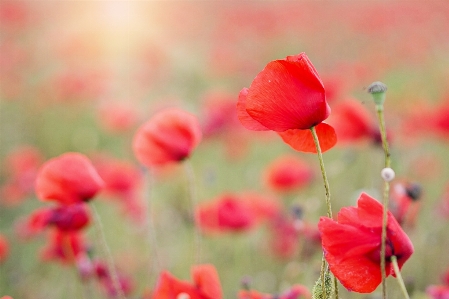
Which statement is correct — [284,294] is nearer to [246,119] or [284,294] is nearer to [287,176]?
[246,119]

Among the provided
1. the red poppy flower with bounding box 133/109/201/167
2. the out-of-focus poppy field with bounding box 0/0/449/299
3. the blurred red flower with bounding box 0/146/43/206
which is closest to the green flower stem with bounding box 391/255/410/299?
the out-of-focus poppy field with bounding box 0/0/449/299

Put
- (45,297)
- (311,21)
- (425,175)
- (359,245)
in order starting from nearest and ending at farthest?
(359,245), (45,297), (425,175), (311,21)

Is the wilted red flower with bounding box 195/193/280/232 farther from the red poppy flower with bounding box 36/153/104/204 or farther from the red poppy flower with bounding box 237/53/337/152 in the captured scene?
the red poppy flower with bounding box 237/53/337/152

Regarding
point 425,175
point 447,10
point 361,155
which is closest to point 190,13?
point 447,10

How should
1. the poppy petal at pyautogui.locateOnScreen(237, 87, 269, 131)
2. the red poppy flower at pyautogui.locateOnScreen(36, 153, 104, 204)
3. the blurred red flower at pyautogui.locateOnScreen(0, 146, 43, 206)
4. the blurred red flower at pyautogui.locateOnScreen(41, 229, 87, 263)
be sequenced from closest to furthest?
the poppy petal at pyautogui.locateOnScreen(237, 87, 269, 131)
the red poppy flower at pyautogui.locateOnScreen(36, 153, 104, 204)
the blurred red flower at pyautogui.locateOnScreen(41, 229, 87, 263)
the blurred red flower at pyautogui.locateOnScreen(0, 146, 43, 206)

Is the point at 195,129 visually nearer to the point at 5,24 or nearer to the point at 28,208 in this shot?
the point at 28,208
